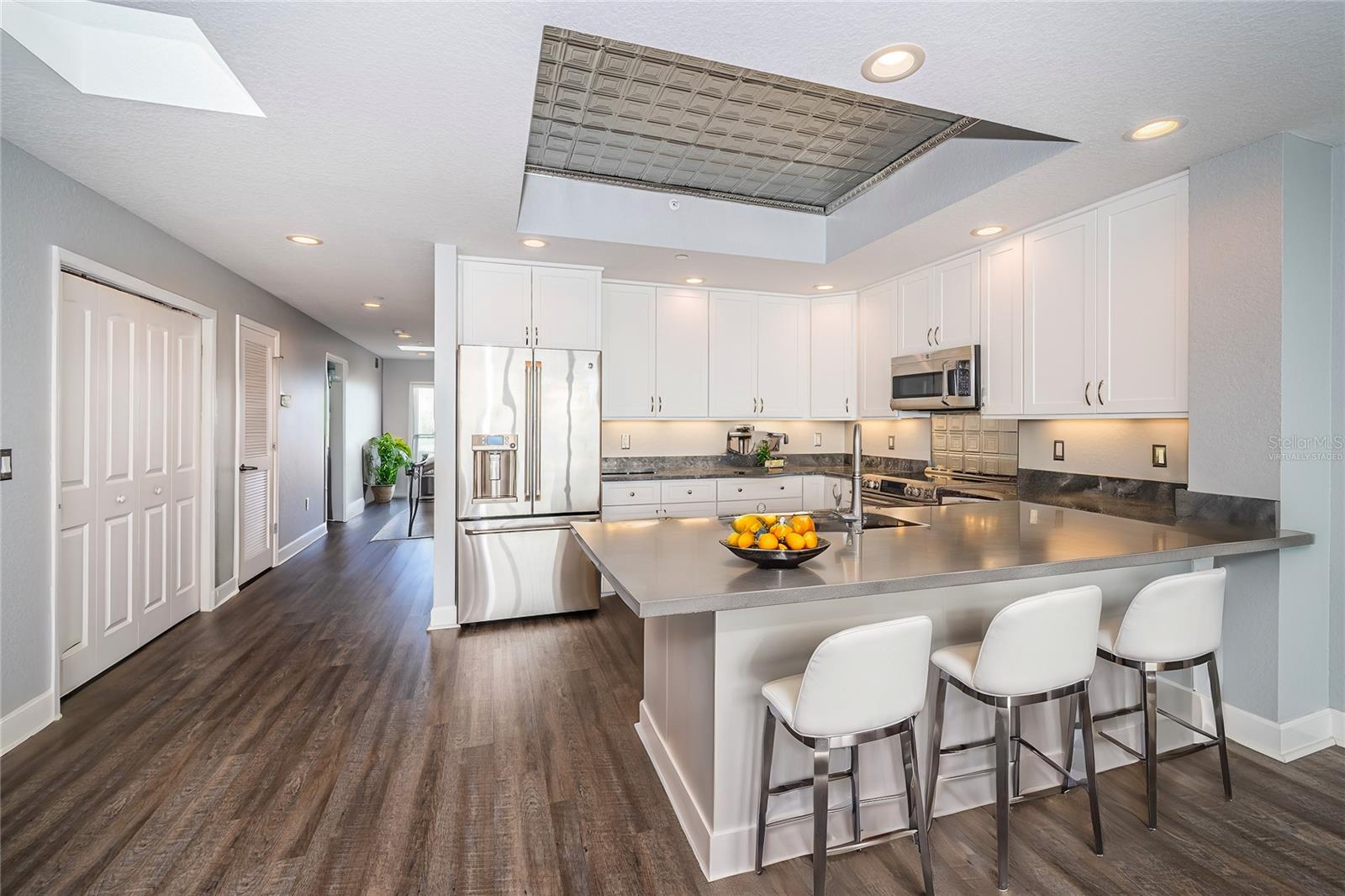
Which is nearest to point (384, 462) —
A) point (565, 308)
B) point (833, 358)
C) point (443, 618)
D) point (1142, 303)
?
point (443, 618)

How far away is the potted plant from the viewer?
9625 millimetres

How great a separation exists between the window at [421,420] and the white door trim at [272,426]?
5.51 m

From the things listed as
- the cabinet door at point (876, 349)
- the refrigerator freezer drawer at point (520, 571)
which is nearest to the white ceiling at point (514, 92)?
the cabinet door at point (876, 349)

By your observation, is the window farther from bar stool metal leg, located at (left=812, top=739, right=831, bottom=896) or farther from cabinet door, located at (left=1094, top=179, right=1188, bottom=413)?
bar stool metal leg, located at (left=812, top=739, right=831, bottom=896)

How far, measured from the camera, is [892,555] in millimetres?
2051

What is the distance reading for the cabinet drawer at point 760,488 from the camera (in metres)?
4.85

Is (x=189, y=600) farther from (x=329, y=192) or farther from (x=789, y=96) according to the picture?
(x=789, y=96)

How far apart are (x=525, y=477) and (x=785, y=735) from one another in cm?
270

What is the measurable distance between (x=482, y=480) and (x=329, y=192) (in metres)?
1.86

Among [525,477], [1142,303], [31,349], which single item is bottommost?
[525,477]

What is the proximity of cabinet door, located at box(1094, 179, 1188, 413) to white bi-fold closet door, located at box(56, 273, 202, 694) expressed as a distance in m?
5.04

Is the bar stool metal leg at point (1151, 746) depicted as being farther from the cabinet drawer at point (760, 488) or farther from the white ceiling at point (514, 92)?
the cabinet drawer at point (760, 488)

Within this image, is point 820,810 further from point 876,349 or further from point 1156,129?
point 876,349

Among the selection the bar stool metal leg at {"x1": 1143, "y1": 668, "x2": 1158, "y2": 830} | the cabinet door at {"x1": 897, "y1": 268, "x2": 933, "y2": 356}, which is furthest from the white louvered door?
the bar stool metal leg at {"x1": 1143, "y1": 668, "x2": 1158, "y2": 830}
